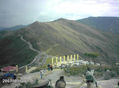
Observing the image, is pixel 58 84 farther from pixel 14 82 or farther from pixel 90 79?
pixel 14 82

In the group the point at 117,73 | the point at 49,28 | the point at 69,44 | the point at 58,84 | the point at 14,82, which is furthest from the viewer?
the point at 49,28

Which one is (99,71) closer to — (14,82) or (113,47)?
(14,82)

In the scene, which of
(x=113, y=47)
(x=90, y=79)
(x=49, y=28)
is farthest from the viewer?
(x=113, y=47)

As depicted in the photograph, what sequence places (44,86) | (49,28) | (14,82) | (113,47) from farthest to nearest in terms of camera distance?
(113,47)
(49,28)
(14,82)
(44,86)

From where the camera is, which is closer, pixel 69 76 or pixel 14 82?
pixel 14 82

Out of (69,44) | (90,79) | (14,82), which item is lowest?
(14,82)

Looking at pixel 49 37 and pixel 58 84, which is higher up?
pixel 49 37

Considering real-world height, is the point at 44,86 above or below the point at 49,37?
below

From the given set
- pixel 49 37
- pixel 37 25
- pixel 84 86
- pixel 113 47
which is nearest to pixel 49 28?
pixel 37 25

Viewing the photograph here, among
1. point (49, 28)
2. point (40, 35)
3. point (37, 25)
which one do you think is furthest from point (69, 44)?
point (37, 25)
